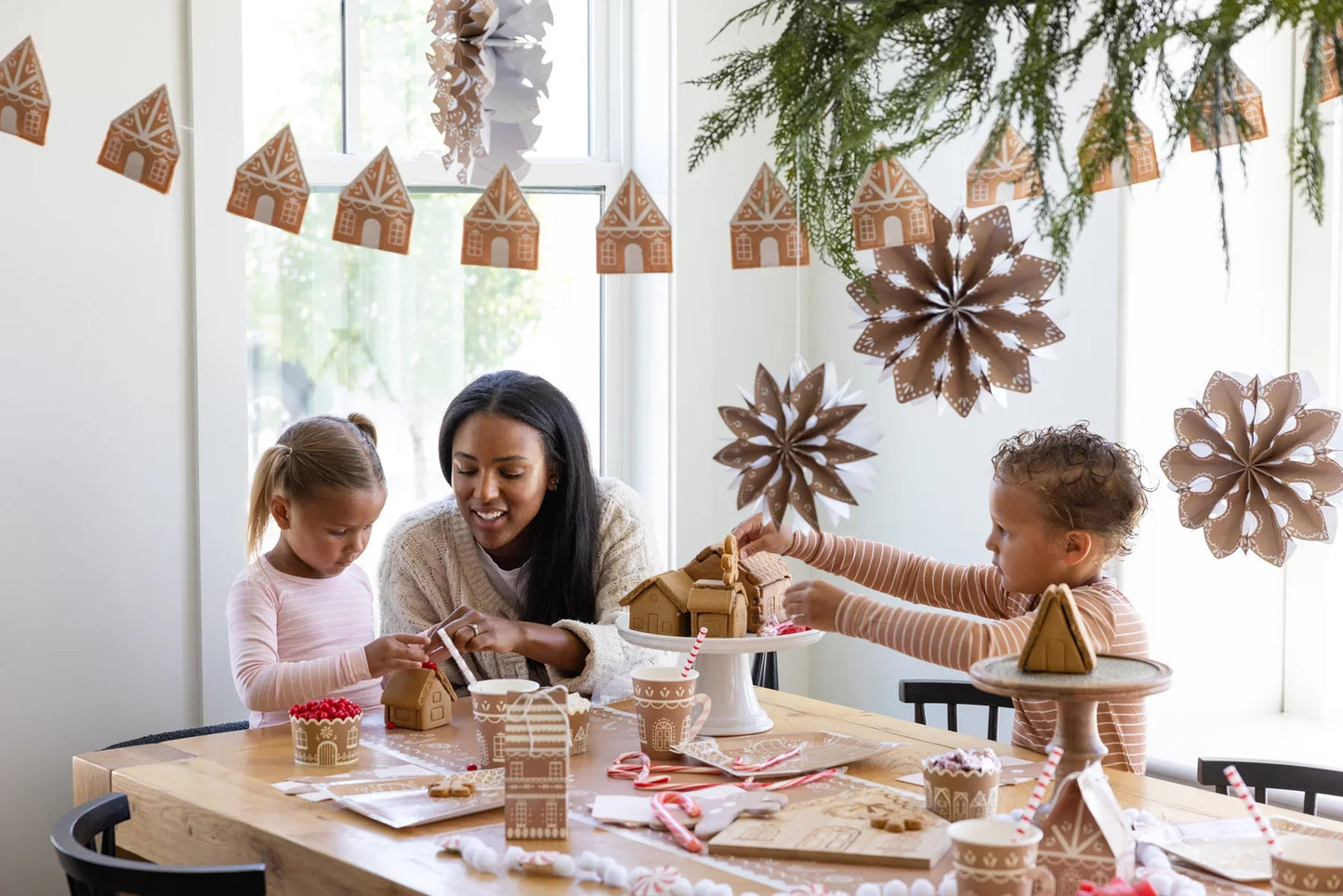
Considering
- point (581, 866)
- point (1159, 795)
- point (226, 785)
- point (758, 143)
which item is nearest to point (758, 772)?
point (581, 866)

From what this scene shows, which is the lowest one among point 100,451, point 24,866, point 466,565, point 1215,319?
point 24,866

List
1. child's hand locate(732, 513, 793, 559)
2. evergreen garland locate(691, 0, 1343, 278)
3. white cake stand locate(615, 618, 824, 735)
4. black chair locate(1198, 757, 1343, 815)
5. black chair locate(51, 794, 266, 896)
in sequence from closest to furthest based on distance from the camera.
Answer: evergreen garland locate(691, 0, 1343, 278) < black chair locate(51, 794, 266, 896) < black chair locate(1198, 757, 1343, 815) < white cake stand locate(615, 618, 824, 735) < child's hand locate(732, 513, 793, 559)

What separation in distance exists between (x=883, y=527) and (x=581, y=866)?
1931 millimetres

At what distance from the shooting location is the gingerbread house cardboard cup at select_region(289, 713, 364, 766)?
1.73m

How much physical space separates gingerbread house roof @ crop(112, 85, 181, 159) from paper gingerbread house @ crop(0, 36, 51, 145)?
123 millimetres

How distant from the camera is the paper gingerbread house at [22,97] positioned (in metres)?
1.79

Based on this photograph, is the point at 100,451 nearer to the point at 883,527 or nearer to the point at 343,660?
the point at 343,660

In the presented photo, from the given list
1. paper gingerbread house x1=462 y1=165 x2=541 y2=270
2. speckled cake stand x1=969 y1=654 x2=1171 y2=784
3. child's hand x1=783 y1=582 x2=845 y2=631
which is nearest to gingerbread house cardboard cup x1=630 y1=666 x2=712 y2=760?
child's hand x1=783 y1=582 x2=845 y2=631

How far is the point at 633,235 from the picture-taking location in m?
1.77

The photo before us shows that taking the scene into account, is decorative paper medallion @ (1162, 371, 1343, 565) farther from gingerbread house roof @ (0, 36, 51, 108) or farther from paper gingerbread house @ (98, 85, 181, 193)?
gingerbread house roof @ (0, 36, 51, 108)

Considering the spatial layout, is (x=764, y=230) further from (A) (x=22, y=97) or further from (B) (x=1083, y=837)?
(A) (x=22, y=97)

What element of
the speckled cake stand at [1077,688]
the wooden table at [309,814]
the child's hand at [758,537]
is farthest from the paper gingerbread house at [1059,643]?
the child's hand at [758,537]

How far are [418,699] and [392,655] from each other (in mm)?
81

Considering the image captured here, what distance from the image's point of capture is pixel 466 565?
2373 mm
